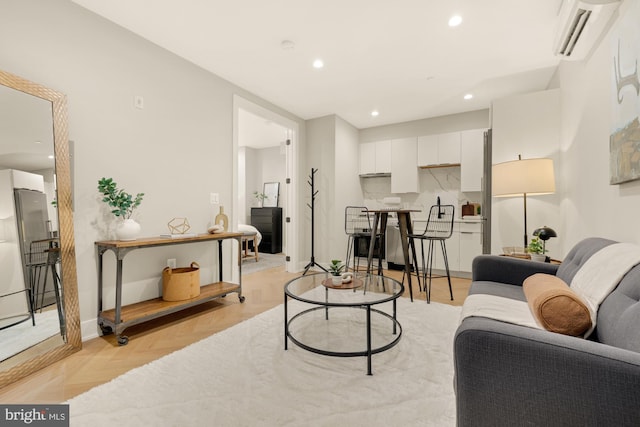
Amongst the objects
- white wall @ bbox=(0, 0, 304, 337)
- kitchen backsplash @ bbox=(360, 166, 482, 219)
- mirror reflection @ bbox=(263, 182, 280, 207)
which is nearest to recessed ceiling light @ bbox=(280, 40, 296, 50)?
white wall @ bbox=(0, 0, 304, 337)

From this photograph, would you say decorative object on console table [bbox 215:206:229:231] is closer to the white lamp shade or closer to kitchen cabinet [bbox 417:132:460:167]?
the white lamp shade

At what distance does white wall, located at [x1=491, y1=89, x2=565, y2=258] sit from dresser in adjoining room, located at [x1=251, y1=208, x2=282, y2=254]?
14.6 ft

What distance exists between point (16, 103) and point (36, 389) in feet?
5.67

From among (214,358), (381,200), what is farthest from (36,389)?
(381,200)

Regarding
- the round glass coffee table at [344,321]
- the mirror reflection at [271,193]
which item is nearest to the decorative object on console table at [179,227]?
the round glass coffee table at [344,321]

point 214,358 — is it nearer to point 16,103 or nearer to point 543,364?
point 543,364

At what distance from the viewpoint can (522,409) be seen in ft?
2.76

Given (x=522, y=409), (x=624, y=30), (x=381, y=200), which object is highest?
(x=624, y=30)

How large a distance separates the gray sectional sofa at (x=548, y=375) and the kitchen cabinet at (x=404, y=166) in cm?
407

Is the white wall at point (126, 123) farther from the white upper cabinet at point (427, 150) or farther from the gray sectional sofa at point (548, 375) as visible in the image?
the white upper cabinet at point (427, 150)

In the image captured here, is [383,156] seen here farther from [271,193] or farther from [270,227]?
[271,193]

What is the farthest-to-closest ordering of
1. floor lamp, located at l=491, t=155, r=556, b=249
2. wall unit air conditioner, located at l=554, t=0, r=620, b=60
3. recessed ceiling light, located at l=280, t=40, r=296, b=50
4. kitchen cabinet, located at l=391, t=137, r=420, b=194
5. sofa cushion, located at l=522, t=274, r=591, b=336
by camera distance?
kitchen cabinet, located at l=391, t=137, r=420, b=194 < recessed ceiling light, located at l=280, t=40, r=296, b=50 < floor lamp, located at l=491, t=155, r=556, b=249 < wall unit air conditioner, located at l=554, t=0, r=620, b=60 < sofa cushion, located at l=522, t=274, r=591, b=336

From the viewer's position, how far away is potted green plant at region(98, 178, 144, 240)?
90.0 inches

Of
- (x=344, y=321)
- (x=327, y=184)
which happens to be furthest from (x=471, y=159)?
(x=344, y=321)
